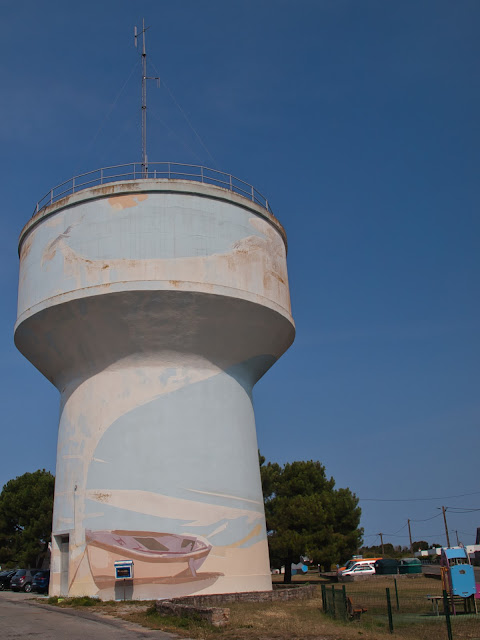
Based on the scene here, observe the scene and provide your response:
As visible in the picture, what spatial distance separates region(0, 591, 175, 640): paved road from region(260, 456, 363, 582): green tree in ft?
57.3

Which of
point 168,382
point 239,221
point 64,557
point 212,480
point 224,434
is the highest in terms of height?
point 239,221

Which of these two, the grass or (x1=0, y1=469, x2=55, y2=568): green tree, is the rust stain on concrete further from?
(x1=0, y1=469, x2=55, y2=568): green tree

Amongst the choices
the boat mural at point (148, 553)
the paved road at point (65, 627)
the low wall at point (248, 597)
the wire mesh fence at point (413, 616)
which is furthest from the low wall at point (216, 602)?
the wire mesh fence at point (413, 616)

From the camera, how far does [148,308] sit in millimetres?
16547

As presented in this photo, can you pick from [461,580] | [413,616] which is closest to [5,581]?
[413,616]

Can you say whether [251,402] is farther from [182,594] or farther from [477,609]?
[477,609]

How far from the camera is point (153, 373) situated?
675 inches

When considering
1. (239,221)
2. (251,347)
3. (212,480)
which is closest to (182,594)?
(212,480)

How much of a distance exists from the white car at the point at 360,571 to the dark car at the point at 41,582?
51.6 feet

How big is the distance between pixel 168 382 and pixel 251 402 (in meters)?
3.33

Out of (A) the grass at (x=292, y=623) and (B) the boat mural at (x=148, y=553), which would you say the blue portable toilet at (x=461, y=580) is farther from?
(B) the boat mural at (x=148, y=553)

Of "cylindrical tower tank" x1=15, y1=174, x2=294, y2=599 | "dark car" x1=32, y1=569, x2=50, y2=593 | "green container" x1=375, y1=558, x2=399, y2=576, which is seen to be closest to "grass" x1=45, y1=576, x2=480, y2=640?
"cylindrical tower tank" x1=15, y1=174, x2=294, y2=599

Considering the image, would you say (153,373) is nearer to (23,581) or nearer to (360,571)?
(23,581)

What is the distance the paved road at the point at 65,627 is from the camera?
1041 cm
